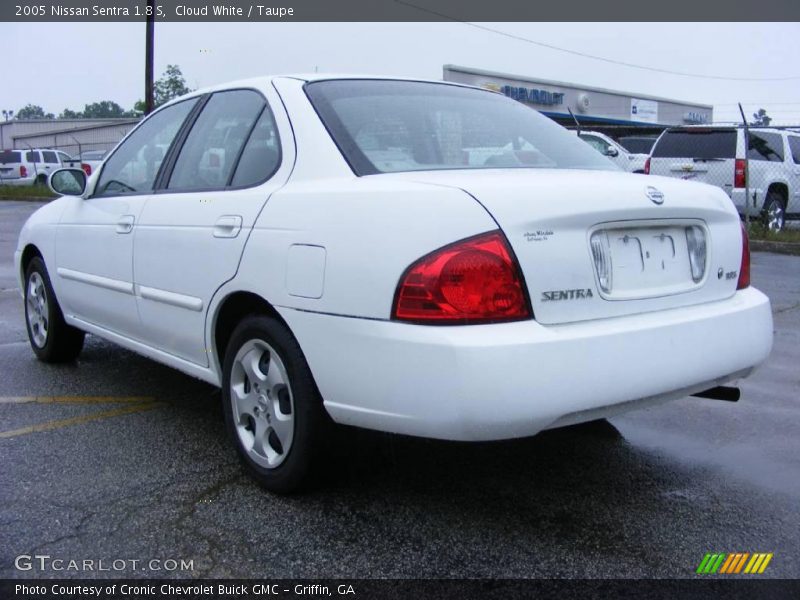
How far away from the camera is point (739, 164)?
12695mm

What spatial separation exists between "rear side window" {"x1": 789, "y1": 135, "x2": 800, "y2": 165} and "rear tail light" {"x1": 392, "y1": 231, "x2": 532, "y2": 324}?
1309 centimetres

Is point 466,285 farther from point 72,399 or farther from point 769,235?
point 769,235

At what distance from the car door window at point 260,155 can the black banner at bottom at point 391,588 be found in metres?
1.56

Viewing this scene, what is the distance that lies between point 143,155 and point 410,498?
7.91 feet

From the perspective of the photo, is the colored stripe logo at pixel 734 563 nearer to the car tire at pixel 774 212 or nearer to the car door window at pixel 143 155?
the car door window at pixel 143 155

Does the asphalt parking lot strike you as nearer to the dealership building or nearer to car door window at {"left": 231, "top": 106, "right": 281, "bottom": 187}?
car door window at {"left": 231, "top": 106, "right": 281, "bottom": 187}

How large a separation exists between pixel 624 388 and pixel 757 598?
722 millimetres

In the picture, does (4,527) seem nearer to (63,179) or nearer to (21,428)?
(21,428)

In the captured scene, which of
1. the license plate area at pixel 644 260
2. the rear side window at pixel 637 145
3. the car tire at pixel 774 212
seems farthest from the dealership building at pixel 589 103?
the license plate area at pixel 644 260

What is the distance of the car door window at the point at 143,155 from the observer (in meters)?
4.27

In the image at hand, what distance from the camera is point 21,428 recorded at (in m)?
4.10

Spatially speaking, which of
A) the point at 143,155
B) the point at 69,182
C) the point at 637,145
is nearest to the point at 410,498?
the point at 143,155

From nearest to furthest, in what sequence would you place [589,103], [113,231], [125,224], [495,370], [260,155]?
[495,370] < [260,155] < [125,224] < [113,231] < [589,103]

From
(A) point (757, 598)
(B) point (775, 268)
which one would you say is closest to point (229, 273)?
(A) point (757, 598)
